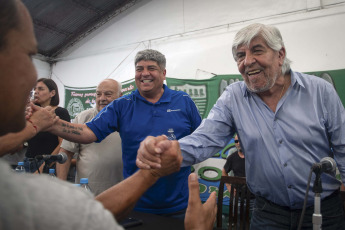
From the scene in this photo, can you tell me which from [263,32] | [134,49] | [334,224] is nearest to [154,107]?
[263,32]

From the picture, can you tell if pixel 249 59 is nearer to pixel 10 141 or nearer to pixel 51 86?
pixel 10 141

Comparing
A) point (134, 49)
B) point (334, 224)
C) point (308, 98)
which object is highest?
point (134, 49)

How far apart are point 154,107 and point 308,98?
113 centimetres

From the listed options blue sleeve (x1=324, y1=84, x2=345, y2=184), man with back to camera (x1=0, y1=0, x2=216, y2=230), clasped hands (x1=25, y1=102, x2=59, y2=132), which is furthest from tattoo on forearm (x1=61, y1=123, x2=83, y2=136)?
blue sleeve (x1=324, y1=84, x2=345, y2=184)

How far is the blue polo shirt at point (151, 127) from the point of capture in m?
1.97

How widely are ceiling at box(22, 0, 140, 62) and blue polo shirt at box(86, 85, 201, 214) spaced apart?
15.5ft

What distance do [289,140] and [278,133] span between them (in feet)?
0.24

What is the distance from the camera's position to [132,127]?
6.89ft

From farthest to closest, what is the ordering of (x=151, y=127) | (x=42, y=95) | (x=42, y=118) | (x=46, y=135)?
(x=42, y=95) < (x=46, y=135) < (x=151, y=127) < (x=42, y=118)

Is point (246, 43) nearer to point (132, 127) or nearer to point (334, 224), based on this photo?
point (132, 127)

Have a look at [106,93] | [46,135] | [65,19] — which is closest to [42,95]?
[46,135]

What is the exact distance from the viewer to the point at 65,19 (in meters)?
6.53

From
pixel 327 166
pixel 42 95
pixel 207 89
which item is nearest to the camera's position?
pixel 327 166

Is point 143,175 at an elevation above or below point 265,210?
above
